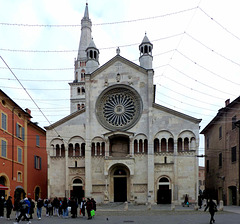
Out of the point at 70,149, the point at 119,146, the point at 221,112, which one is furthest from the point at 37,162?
the point at 221,112

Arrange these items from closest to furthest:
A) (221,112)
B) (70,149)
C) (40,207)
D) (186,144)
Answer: (40,207), (186,144), (221,112), (70,149)

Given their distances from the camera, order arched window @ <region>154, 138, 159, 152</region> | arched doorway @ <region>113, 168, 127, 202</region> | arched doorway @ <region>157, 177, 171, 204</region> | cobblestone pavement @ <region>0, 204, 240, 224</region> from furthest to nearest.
Answer: arched doorway @ <region>113, 168, 127, 202</region>, arched window @ <region>154, 138, 159, 152</region>, arched doorway @ <region>157, 177, 171, 204</region>, cobblestone pavement @ <region>0, 204, 240, 224</region>

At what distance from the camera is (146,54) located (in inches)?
1647

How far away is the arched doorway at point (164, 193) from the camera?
3544 centimetres

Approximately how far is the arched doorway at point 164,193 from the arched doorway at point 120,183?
13.6 feet

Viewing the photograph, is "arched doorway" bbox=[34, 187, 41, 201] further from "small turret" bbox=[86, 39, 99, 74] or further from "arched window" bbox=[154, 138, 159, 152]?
"small turret" bbox=[86, 39, 99, 74]

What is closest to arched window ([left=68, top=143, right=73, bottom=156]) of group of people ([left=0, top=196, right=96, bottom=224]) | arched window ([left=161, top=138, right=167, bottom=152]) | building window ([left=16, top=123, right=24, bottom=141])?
building window ([left=16, top=123, right=24, bottom=141])

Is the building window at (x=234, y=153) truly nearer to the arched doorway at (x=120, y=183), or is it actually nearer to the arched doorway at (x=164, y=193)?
the arched doorway at (x=164, y=193)

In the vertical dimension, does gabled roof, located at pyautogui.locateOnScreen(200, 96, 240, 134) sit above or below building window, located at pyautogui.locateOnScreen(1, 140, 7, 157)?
above

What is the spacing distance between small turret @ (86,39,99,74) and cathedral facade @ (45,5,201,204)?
3.57m

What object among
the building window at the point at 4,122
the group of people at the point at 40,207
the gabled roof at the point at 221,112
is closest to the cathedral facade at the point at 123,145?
the gabled roof at the point at 221,112

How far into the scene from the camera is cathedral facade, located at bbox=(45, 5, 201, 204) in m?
35.5

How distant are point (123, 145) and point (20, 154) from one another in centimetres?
1212

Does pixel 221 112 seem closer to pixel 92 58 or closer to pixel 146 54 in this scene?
pixel 146 54
